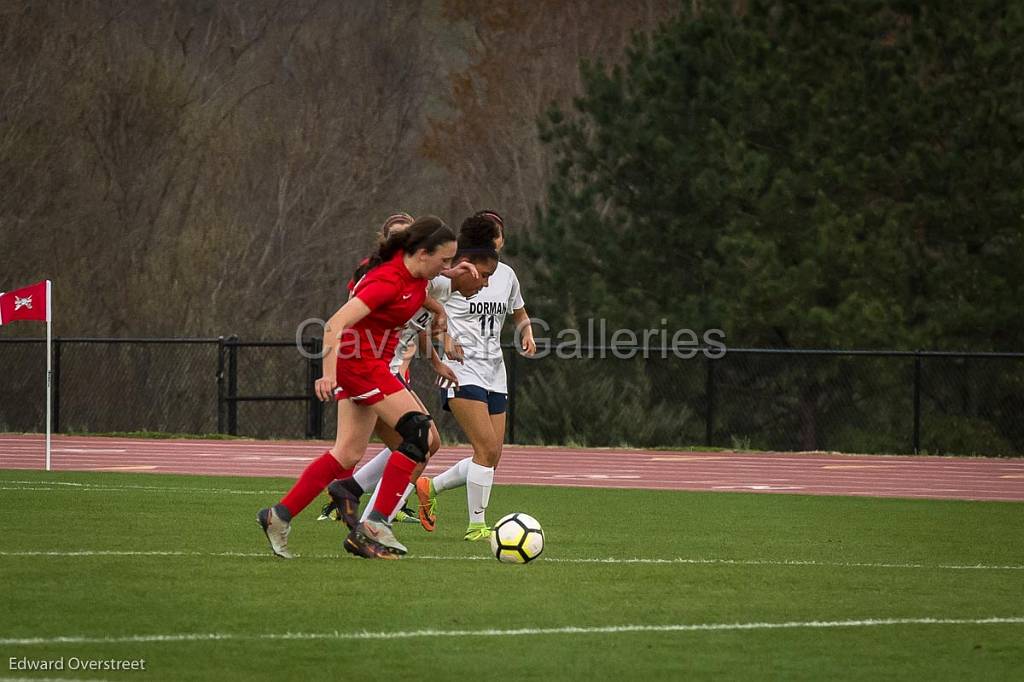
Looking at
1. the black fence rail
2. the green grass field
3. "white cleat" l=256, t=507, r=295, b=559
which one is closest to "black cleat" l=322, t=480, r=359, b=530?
the green grass field

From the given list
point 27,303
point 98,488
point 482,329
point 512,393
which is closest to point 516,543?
point 482,329

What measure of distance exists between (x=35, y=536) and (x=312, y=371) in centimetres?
1792

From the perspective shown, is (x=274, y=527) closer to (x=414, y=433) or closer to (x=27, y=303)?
(x=414, y=433)

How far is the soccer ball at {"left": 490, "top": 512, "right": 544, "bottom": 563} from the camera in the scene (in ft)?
35.0

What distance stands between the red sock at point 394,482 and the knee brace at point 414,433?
0.19 ft

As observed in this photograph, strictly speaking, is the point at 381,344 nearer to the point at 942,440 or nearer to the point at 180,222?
the point at 942,440

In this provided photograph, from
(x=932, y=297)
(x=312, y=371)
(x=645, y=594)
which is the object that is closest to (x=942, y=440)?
(x=932, y=297)

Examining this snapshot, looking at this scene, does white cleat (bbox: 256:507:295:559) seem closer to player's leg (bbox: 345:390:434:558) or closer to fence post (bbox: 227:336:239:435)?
player's leg (bbox: 345:390:434:558)

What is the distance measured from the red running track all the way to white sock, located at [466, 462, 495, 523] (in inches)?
277

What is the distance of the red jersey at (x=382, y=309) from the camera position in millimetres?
10414

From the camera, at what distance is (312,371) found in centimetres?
3008

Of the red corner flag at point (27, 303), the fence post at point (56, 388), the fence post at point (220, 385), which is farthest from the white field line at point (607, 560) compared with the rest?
the fence post at point (56, 388)

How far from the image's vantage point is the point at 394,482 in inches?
423

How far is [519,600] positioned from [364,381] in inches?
83.0
